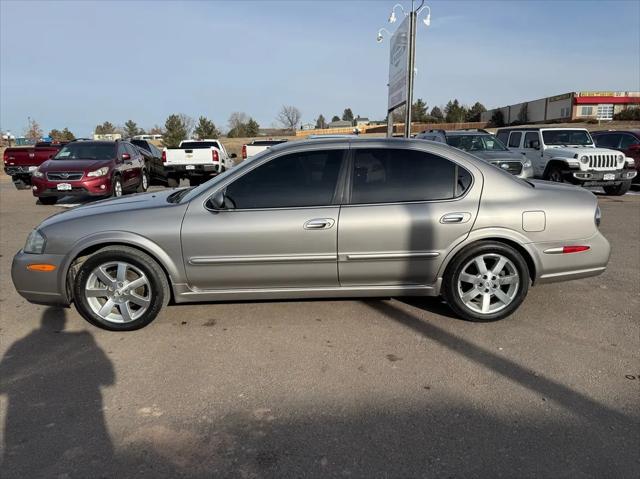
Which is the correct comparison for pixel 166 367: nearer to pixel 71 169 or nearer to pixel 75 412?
pixel 75 412

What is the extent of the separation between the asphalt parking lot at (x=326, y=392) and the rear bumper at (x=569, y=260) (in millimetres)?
391

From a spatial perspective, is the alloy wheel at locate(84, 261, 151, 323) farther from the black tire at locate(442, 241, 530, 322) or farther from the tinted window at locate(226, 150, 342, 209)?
the black tire at locate(442, 241, 530, 322)

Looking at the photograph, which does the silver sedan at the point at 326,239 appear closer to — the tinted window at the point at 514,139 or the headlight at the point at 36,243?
the headlight at the point at 36,243

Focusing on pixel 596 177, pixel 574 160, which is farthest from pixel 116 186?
pixel 596 177

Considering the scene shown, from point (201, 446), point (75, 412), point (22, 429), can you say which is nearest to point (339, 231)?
point (201, 446)

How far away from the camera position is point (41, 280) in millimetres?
4082

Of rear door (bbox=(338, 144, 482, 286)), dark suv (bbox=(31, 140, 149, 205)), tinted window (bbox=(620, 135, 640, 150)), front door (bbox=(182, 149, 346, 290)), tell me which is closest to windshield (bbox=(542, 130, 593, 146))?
tinted window (bbox=(620, 135, 640, 150))

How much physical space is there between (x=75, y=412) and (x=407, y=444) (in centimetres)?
197

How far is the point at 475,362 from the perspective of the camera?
3.54m

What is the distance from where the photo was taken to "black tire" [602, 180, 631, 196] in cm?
1326

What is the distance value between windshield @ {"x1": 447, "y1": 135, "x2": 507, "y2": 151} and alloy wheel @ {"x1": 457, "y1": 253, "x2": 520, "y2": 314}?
939cm

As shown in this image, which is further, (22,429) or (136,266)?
(136,266)

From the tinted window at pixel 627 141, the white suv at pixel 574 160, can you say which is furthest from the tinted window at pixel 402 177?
the tinted window at pixel 627 141

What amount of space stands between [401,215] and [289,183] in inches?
38.3
